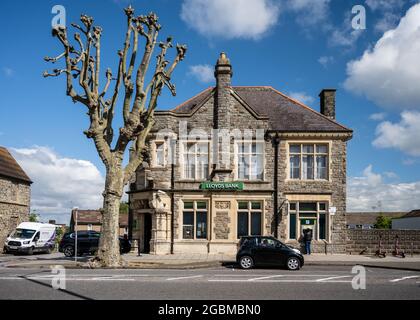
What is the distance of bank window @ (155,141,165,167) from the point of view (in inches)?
1071

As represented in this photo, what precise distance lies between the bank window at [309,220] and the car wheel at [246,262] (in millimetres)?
7916

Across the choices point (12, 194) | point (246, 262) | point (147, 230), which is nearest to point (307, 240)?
point (246, 262)

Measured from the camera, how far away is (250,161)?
27.3 meters

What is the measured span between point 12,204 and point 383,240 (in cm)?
2920

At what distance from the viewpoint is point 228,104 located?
89.7 ft

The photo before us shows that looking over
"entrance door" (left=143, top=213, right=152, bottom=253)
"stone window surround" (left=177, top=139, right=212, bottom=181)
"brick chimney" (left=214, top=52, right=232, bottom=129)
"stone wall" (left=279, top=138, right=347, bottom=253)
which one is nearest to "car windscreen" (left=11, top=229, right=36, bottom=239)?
"entrance door" (left=143, top=213, right=152, bottom=253)

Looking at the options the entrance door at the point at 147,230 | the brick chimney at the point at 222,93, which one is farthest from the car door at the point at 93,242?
the brick chimney at the point at 222,93

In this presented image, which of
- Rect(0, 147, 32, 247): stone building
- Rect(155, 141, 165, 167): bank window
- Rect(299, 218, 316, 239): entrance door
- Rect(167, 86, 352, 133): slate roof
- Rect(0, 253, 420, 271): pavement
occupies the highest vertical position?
Rect(167, 86, 352, 133): slate roof

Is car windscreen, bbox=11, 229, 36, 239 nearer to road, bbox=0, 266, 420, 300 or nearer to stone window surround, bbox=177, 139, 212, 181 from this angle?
stone window surround, bbox=177, 139, 212, 181

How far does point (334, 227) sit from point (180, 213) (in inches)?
365

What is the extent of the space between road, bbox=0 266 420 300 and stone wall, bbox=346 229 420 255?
36.5ft

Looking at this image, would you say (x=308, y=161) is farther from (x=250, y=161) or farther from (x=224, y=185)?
(x=224, y=185)

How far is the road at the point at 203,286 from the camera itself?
37.3ft

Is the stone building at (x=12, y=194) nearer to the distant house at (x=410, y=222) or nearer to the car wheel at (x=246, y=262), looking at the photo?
the car wheel at (x=246, y=262)
